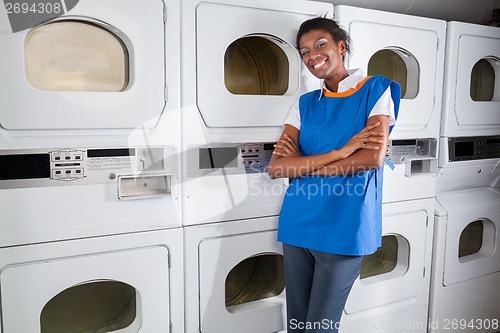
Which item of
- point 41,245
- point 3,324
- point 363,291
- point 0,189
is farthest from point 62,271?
point 363,291

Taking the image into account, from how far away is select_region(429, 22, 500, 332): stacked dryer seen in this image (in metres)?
2.38

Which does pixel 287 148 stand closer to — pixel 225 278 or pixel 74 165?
pixel 225 278

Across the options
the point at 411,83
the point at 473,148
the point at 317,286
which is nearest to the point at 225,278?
the point at 317,286

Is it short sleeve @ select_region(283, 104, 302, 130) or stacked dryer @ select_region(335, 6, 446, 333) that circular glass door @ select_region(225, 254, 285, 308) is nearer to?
stacked dryer @ select_region(335, 6, 446, 333)

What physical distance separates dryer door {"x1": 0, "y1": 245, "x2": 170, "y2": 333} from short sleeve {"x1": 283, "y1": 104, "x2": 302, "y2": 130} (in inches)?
28.6

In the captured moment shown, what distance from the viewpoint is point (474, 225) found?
2734 millimetres

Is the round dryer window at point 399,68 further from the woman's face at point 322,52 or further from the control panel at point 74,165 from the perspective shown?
the control panel at point 74,165

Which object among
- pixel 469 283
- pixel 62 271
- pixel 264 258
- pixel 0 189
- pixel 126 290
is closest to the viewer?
pixel 0 189

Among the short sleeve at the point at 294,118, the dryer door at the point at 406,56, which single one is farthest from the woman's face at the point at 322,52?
the dryer door at the point at 406,56

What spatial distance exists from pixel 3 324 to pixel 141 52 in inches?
42.5

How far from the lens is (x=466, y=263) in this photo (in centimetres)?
252

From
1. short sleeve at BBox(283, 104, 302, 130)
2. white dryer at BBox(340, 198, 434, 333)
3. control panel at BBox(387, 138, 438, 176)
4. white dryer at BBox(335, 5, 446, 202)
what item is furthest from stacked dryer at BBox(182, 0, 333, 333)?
control panel at BBox(387, 138, 438, 176)

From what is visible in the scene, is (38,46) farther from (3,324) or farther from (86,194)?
(3,324)

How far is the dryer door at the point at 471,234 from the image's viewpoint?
2434 mm
